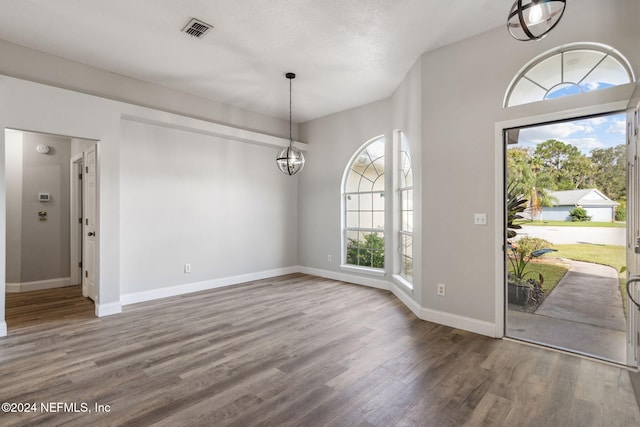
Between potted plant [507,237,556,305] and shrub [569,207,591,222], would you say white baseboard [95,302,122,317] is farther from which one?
shrub [569,207,591,222]

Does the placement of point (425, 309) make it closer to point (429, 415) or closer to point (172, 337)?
point (429, 415)

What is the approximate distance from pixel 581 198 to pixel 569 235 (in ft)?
2.06

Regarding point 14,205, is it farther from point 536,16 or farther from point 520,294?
point 520,294

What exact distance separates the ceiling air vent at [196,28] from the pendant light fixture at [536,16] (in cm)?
277

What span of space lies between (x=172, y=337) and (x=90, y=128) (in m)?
2.74

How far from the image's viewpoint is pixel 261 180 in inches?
236

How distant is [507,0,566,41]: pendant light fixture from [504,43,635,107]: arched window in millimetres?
1621

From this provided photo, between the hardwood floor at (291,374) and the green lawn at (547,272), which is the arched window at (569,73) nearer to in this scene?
the green lawn at (547,272)

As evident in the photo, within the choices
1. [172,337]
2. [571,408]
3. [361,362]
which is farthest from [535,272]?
[172,337]

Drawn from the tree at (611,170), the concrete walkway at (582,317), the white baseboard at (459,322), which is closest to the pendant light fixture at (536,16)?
the tree at (611,170)

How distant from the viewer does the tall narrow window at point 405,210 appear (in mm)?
4531

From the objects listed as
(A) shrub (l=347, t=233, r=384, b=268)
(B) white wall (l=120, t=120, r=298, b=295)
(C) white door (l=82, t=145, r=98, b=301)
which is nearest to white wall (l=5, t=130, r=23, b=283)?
(C) white door (l=82, t=145, r=98, b=301)

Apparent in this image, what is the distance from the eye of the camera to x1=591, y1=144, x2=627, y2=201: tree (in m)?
2.92

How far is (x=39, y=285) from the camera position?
5.15 meters
